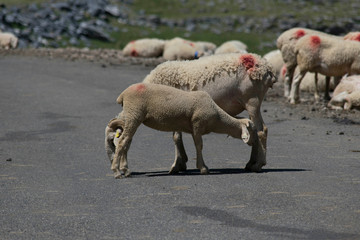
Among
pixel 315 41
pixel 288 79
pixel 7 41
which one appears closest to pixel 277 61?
pixel 288 79

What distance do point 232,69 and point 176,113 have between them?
4.31ft

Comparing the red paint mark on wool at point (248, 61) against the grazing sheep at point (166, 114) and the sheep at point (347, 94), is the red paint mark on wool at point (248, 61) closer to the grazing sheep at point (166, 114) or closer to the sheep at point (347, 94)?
the grazing sheep at point (166, 114)

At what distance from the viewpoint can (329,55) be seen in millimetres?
17141

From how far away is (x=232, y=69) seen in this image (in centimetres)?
996

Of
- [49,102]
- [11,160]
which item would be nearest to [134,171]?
[11,160]

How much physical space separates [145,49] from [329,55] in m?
13.3

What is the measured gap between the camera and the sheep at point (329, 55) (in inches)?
674

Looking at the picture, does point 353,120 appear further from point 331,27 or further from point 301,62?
point 331,27

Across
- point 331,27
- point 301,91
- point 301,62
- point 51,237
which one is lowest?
point 331,27

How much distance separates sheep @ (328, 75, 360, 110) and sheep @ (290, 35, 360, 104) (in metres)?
0.25

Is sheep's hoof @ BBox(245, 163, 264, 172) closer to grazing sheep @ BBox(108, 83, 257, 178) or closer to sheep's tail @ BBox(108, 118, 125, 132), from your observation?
grazing sheep @ BBox(108, 83, 257, 178)

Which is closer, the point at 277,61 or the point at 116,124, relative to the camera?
the point at 116,124

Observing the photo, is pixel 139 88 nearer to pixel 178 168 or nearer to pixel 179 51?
pixel 178 168

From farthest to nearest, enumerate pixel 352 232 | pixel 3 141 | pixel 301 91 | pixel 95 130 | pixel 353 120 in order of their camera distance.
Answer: pixel 301 91, pixel 353 120, pixel 95 130, pixel 3 141, pixel 352 232
